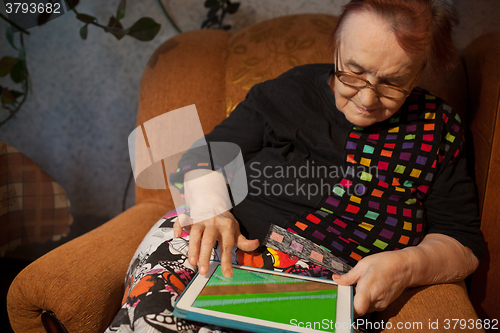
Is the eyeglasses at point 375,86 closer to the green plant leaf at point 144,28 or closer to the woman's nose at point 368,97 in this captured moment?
the woman's nose at point 368,97

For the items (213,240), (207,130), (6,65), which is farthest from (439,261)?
(6,65)

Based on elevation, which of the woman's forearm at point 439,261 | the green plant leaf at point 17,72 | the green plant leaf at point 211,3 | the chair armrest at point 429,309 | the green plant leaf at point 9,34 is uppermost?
the green plant leaf at point 211,3

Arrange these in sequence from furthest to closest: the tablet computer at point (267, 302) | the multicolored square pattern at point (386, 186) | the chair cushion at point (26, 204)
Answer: the chair cushion at point (26, 204)
the multicolored square pattern at point (386, 186)
the tablet computer at point (267, 302)

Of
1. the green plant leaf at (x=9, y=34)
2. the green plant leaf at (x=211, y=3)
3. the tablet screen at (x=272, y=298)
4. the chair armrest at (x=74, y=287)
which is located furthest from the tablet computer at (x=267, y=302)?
the green plant leaf at (x=9, y=34)

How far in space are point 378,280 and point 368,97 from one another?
1.22ft

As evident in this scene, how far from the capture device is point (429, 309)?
0.60m

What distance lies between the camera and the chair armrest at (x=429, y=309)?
1.85 feet

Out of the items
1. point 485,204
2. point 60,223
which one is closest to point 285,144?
point 485,204

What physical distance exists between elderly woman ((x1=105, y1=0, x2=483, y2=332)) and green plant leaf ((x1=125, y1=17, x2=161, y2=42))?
2.12 ft

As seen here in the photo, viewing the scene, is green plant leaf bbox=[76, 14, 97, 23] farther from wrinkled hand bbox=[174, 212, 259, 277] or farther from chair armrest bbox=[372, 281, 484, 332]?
chair armrest bbox=[372, 281, 484, 332]

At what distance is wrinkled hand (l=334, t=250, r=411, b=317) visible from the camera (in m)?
0.58

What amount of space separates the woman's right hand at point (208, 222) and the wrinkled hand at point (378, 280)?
0.21 m

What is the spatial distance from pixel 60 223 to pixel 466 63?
5.16 feet

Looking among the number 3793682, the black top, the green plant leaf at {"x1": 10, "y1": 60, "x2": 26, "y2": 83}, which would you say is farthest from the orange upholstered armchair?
the green plant leaf at {"x1": 10, "y1": 60, "x2": 26, "y2": 83}
